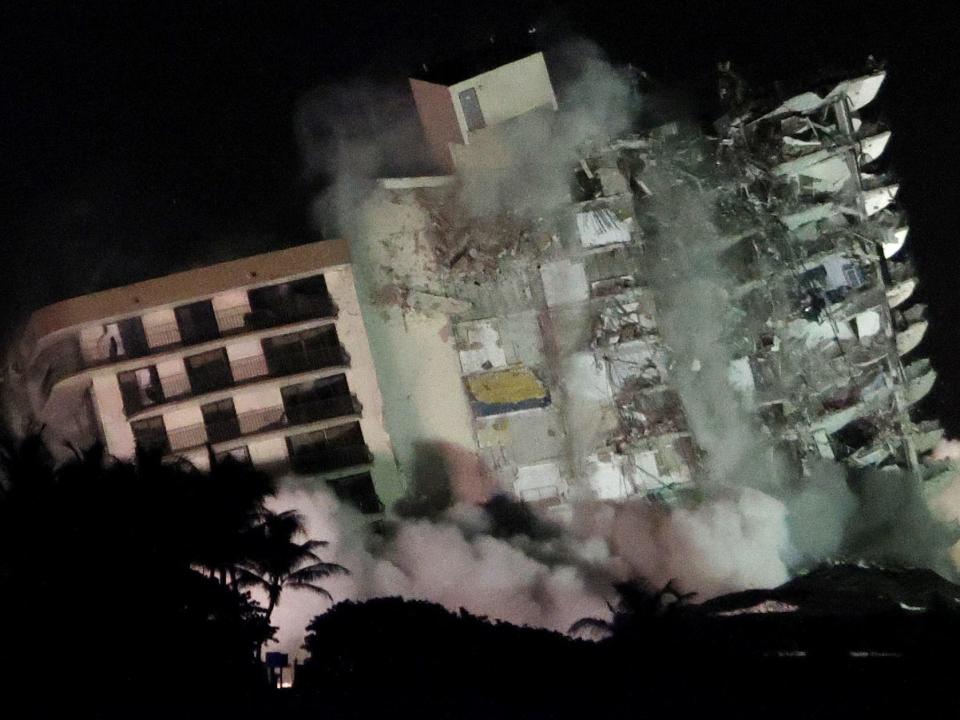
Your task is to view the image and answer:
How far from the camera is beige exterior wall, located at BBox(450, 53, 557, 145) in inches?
1737

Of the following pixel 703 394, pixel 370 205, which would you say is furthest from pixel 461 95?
pixel 703 394

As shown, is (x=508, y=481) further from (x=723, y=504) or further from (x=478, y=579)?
(x=723, y=504)

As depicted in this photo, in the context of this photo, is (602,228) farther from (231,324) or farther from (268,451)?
(268,451)

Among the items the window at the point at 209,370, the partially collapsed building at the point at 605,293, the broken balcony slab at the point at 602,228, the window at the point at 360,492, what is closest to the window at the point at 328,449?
the window at the point at 360,492

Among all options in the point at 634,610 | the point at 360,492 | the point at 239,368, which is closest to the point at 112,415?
the point at 239,368

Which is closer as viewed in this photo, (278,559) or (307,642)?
(307,642)

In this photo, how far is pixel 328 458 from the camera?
41000 millimetres

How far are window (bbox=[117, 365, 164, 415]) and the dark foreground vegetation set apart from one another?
1013 cm

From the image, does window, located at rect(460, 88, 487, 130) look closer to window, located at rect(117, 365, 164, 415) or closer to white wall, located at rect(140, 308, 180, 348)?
white wall, located at rect(140, 308, 180, 348)

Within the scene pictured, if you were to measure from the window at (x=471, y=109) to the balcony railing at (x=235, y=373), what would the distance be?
385 inches

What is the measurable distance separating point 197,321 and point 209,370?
67.8 inches

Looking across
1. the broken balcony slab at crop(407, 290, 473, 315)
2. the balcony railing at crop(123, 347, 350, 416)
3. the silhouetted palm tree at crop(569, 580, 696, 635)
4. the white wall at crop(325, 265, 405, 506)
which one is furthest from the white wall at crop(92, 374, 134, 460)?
the silhouetted palm tree at crop(569, 580, 696, 635)

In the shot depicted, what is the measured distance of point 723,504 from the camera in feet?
137

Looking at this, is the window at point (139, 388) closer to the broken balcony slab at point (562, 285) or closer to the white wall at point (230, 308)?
the white wall at point (230, 308)
